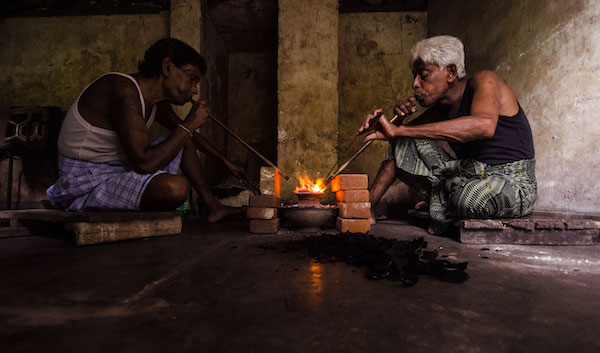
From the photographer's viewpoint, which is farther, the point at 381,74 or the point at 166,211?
the point at 381,74

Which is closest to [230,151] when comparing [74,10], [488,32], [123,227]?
[74,10]

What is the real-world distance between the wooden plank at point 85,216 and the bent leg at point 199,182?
841 millimetres

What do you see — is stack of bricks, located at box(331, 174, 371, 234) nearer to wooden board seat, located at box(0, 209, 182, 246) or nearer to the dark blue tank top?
the dark blue tank top

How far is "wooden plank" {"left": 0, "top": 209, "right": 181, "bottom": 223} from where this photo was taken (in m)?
2.26

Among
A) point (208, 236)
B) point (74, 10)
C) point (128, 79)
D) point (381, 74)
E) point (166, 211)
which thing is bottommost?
point (208, 236)

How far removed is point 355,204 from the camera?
2.82m

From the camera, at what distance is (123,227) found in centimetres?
247

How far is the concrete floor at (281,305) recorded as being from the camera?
0.90 m

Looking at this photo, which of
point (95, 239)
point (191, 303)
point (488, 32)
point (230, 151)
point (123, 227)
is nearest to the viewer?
point (191, 303)

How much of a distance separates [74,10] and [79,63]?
101cm

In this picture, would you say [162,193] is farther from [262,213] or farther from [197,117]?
[262,213]

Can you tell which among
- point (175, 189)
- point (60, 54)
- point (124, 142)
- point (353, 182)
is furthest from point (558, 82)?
point (60, 54)

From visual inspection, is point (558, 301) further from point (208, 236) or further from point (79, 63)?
point (79, 63)

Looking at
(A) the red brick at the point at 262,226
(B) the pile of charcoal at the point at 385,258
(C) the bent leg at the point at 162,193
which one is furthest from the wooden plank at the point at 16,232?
(B) the pile of charcoal at the point at 385,258
